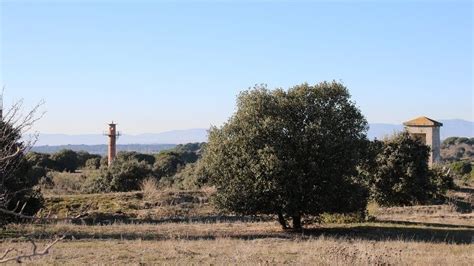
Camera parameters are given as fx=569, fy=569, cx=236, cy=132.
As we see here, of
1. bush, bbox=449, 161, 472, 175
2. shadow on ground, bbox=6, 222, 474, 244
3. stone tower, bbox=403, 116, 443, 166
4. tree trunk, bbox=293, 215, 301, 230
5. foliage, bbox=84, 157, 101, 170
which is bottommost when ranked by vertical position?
shadow on ground, bbox=6, 222, 474, 244

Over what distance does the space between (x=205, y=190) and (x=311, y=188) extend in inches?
641

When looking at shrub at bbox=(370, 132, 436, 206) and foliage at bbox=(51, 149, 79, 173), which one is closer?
shrub at bbox=(370, 132, 436, 206)

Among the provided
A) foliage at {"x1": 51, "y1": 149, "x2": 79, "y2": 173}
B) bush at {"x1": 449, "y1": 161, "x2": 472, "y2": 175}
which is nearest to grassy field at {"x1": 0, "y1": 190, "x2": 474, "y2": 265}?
bush at {"x1": 449, "y1": 161, "x2": 472, "y2": 175}

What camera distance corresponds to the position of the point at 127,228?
23.3 metres

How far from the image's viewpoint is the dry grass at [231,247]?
13758 mm

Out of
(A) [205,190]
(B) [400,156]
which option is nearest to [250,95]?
(A) [205,190]

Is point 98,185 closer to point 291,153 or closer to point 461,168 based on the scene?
point 291,153

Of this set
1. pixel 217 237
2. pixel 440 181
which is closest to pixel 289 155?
pixel 217 237

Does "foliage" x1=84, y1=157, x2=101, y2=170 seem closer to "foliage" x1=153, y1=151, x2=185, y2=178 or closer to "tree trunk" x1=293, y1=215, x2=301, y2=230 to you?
"foliage" x1=153, y1=151, x2=185, y2=178

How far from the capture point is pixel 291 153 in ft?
76.0

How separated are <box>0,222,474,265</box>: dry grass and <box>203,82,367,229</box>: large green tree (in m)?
1.40

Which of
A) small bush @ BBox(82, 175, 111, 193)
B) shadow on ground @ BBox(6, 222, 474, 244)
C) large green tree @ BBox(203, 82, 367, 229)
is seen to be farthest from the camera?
small bush @ BBox(82, 175, 111, 193)

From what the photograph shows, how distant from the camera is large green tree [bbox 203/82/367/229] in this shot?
22828 mm

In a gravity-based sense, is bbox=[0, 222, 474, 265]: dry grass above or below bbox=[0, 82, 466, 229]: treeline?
below
